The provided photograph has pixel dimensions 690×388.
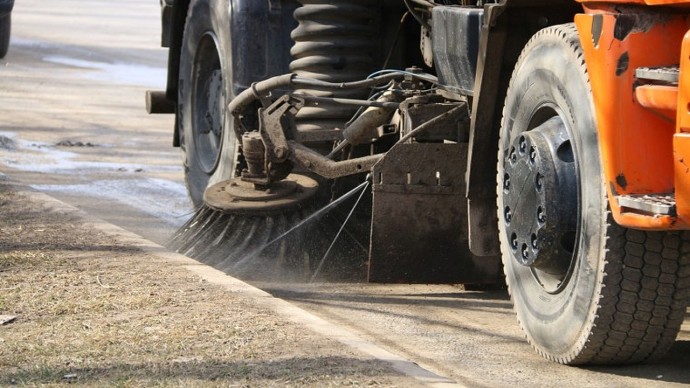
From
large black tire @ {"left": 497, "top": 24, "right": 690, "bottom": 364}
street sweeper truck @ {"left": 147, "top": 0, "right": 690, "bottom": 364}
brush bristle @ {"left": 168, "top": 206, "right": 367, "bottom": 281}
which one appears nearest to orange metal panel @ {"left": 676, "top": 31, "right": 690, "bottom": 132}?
street sweeper truck @ {"left": 147, "top": 0, "right": 690, "bottom": 364}

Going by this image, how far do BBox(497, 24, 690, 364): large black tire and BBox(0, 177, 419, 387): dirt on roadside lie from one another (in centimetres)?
65

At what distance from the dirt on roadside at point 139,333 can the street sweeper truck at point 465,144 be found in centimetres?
73

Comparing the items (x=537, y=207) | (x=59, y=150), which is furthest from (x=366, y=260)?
(x=59, y=150)

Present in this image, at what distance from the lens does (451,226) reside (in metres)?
5.87

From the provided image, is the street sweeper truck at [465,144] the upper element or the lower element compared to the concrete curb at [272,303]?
upper

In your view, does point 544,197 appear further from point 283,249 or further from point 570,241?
point 283,249

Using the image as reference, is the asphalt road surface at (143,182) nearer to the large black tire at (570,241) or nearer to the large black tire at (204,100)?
the large black tire at (570,241)

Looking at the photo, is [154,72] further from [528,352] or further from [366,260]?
[528,352]

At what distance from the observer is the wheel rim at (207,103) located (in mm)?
8055

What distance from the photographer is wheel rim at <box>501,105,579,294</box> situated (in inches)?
173

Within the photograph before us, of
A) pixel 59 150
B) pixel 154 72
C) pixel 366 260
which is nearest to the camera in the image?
pixel 366 260

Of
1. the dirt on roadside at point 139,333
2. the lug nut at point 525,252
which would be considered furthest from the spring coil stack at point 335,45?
the lug nut at point 525,252

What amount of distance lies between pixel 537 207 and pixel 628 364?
1.98 feet

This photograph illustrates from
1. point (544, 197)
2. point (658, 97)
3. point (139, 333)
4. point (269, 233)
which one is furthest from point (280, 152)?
point (658, 97)
